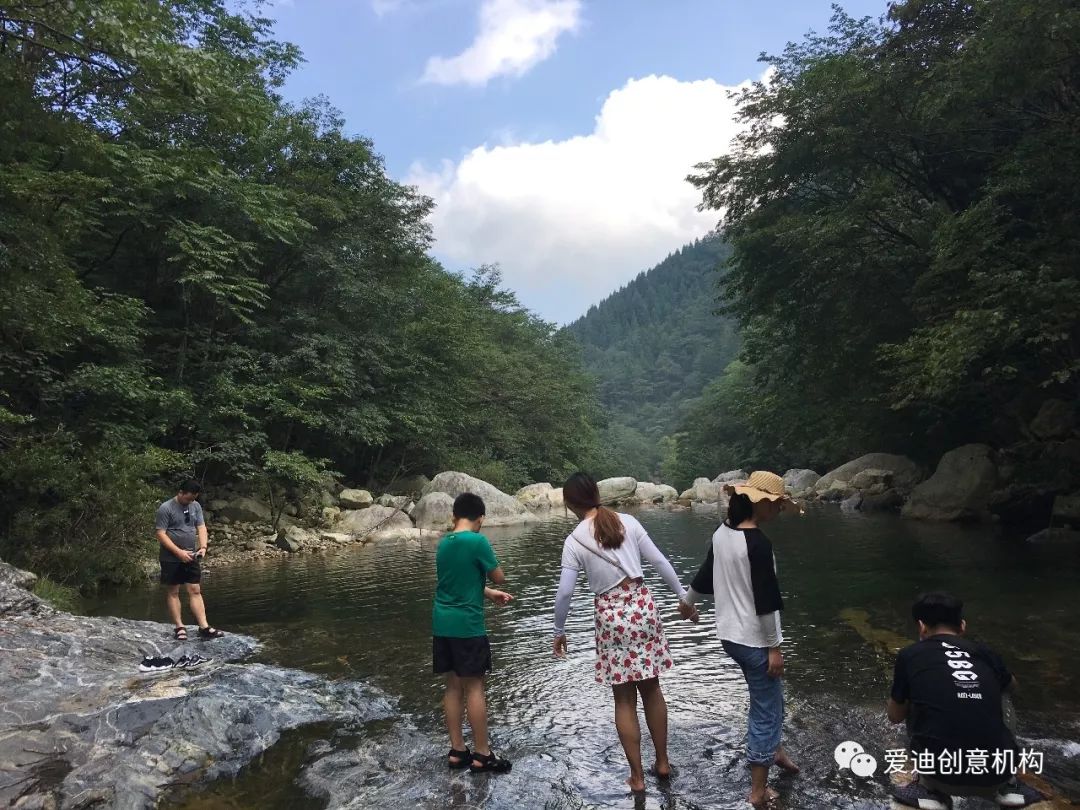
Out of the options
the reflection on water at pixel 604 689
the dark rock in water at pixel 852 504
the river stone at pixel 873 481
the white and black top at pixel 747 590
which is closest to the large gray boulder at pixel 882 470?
the river stone at pixel 873 481

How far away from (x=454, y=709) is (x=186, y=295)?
17.8m

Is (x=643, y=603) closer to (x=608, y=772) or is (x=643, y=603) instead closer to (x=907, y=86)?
(x=608, y=772)

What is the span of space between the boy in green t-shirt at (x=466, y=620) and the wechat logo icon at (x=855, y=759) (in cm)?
216

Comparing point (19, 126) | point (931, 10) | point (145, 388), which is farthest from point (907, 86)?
point (145, 388)

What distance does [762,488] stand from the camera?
13.3ft

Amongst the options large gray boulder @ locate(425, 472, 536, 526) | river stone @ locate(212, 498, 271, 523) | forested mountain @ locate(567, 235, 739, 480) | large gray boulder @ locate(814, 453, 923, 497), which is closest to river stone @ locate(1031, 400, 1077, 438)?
large gray boulder @ locate(814, 453, 923, 497)

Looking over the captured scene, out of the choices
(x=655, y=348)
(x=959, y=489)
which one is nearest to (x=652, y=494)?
(x=959, y=489)

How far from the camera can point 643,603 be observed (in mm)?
4070

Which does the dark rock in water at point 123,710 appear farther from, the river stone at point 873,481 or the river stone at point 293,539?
the river stone at point 873,481

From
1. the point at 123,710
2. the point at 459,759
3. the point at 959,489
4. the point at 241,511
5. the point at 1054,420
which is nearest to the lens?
the point at 459,759

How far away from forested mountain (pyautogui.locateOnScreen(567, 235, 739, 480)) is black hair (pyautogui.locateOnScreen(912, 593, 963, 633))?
2674 inches

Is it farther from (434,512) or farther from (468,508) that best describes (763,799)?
(434,512)

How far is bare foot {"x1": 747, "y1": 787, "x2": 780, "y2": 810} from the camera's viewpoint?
387cm

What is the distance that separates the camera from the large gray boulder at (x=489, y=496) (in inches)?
1067
